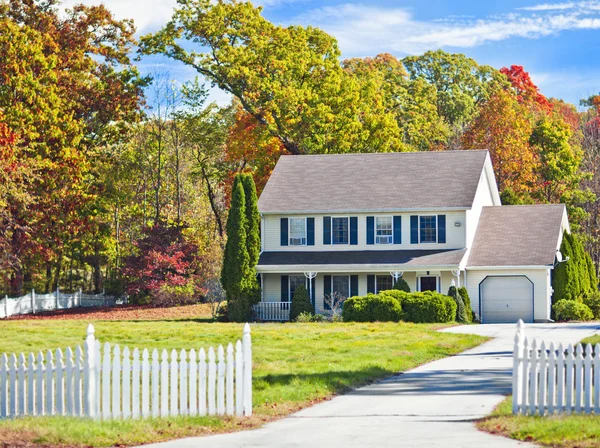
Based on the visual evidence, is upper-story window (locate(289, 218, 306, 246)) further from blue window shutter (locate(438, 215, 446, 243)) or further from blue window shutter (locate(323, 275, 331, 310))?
blue window shutter (locate(438, 215, 446, 243))

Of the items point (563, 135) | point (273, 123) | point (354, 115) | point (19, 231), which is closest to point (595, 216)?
point (563, 135)

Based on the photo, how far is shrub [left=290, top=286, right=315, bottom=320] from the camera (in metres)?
46.2

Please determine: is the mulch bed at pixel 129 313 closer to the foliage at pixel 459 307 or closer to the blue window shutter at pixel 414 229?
the blue window shutter at pixel 414 229

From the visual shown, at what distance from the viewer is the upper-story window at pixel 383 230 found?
159 ft

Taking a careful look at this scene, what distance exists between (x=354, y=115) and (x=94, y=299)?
1869 cm

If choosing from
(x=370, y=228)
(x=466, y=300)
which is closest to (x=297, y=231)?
(x=370, y=228)

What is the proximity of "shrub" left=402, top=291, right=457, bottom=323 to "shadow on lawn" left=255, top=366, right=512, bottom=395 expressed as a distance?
1971cm

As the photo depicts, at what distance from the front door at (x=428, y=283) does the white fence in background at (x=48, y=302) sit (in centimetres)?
2072

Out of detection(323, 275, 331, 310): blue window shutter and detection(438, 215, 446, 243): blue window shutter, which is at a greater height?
detection(438, 215, 446, 243): blue window shutter

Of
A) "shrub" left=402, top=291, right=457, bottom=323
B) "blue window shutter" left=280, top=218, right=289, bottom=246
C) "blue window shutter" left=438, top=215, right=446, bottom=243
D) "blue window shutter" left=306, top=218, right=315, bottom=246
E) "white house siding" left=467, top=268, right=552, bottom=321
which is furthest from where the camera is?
"blue window shutter" left=280, top=218, right=289, bottom=246

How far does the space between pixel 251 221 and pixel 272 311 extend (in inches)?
169

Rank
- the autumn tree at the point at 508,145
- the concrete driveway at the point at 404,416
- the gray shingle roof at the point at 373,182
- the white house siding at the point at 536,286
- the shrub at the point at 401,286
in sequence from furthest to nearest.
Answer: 1. the autumn tree at the point at 508,145
2. the gray shingle roof at the point at 373,182
3. the white house siding at the point at 536,286
4. the shrub at the point at 401,286
5. the concrete driveway at the point at 404,416

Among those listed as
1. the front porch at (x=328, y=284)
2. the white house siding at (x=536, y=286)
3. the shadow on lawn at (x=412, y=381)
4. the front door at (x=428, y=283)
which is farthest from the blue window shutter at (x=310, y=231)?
the shadow on lawn at (x=412, y=381)

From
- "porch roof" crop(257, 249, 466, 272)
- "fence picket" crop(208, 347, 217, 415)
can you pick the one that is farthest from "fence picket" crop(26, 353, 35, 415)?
"porch roof" crop(257, 249, 466, 272)
